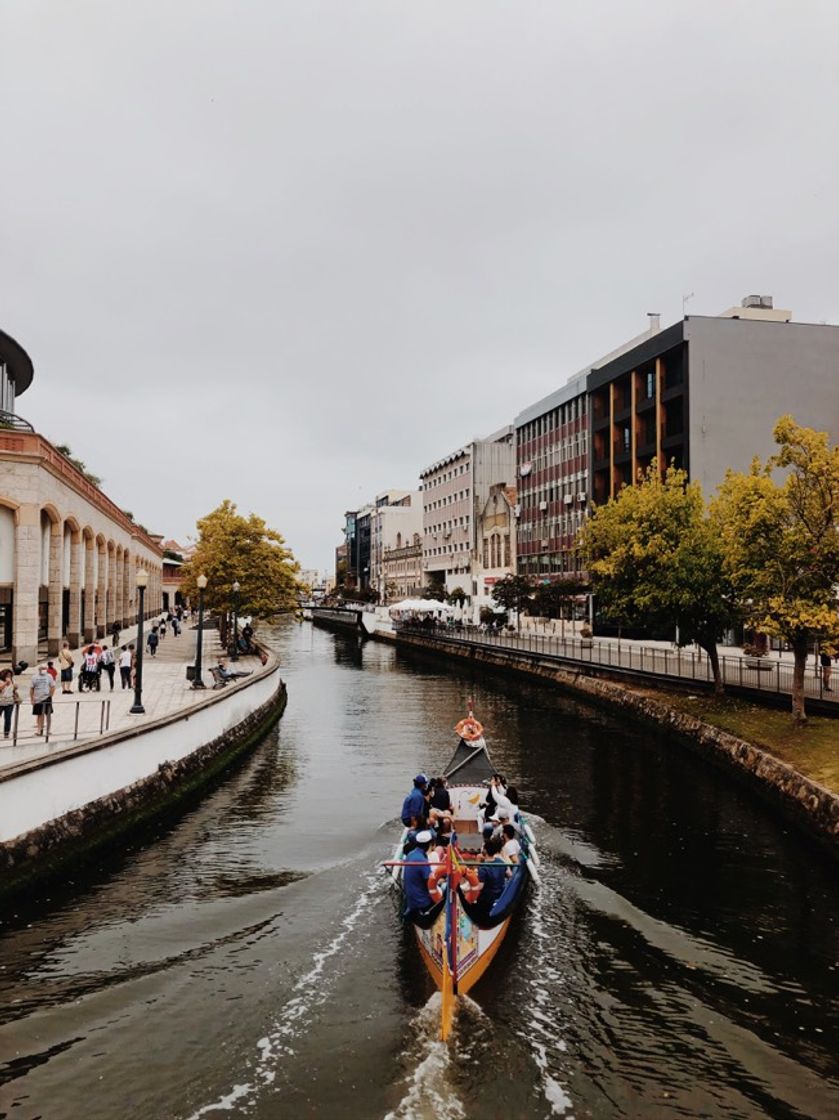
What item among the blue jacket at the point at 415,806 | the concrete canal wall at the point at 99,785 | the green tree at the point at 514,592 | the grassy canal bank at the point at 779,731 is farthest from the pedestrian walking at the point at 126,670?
the green tree at the point at 514,592

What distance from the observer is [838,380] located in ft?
204

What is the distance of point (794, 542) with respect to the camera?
1025 inches

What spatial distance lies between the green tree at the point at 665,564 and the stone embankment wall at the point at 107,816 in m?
18.1

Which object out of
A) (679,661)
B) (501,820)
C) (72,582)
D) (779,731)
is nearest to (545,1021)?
(501,820)

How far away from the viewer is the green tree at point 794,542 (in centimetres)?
2578

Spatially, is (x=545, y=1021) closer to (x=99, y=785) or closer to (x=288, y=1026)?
(x=288, y=1026)

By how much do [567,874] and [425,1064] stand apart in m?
Result: 8.38

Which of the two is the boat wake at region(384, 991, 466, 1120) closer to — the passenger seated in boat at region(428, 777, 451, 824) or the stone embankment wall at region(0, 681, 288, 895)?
the passenger seated in boat at region(428, 777, 451, 824)

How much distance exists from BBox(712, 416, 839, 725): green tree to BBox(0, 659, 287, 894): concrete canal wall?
1862 centimetres

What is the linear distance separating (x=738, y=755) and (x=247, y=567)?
40282mm

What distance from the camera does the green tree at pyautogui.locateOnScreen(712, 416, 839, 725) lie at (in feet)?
84.6

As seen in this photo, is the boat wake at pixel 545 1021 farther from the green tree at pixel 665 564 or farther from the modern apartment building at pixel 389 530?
the modern apartment building at pixel 389 530

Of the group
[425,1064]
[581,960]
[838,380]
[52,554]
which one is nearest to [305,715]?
[52,554]

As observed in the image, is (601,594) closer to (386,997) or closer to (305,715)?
(305,715)
